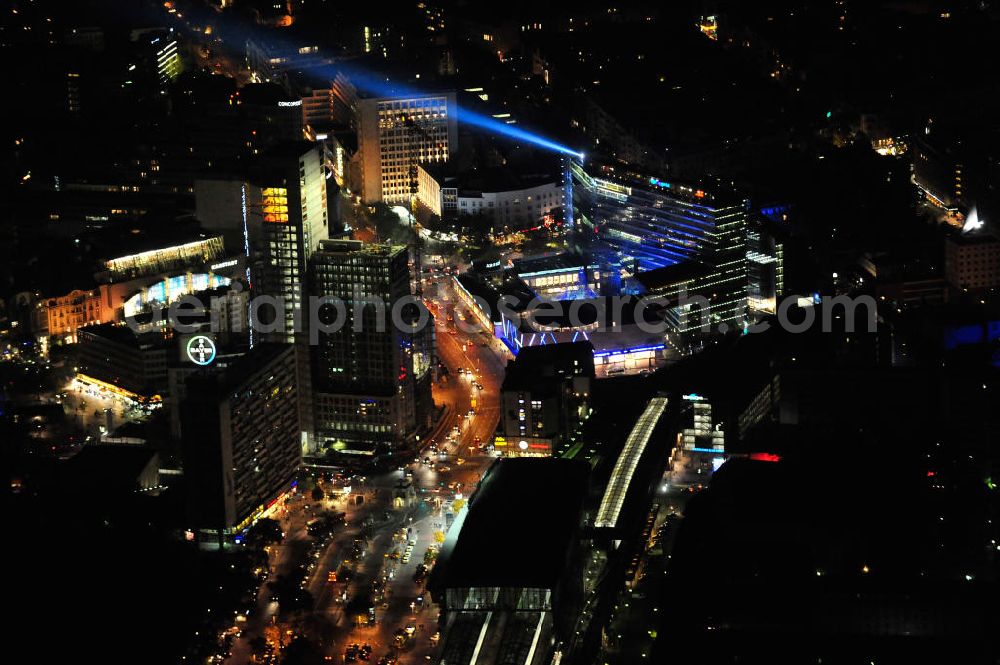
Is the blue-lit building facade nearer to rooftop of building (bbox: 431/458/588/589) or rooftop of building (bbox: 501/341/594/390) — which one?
rooftop of building (bbox: 501/341/594/390)

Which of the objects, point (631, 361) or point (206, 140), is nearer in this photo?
point (631, 361)

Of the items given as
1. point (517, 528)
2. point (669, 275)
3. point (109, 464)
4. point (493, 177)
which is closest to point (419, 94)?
point (493, 177)

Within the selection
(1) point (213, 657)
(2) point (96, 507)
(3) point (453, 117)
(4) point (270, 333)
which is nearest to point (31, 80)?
(3) point (453, 117)

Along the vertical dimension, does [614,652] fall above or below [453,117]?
below

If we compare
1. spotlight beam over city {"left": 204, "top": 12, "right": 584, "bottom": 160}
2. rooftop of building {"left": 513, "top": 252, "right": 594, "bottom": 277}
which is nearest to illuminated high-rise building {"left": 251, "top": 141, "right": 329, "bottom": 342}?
rooftop of building {"left": 513, "top": 252, "right": 594, "bottom": 277}

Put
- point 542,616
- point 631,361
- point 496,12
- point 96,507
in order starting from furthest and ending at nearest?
point 496,12 → point 631,361 → point 96,507 → point 542,616

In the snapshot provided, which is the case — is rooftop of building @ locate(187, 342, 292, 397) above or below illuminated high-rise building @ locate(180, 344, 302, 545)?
above

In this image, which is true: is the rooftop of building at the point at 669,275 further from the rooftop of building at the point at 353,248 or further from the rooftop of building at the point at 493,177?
the rooftop of building at the point at 353,248

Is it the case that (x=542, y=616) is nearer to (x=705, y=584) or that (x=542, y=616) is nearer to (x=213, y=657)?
(x=705, y=584)
